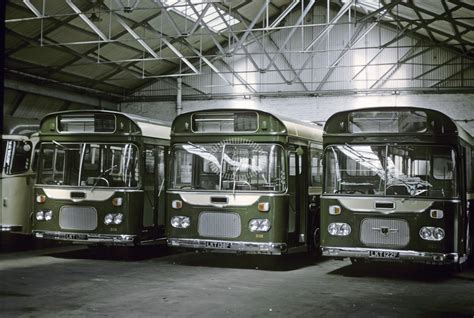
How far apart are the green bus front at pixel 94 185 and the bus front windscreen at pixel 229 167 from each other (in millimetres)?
941

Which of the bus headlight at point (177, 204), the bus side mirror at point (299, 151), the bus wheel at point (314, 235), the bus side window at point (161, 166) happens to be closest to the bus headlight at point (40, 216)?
the bus side window at point (161, 166)

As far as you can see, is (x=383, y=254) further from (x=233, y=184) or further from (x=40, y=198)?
(x=40, y=198)

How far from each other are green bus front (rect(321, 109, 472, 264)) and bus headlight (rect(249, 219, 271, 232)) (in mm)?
976

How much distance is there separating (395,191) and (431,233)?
0.87 meters

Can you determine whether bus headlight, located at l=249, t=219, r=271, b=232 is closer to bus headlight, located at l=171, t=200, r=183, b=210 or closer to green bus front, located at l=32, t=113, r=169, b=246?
bus headlight, located at l=171, t=200, r=183, b=210

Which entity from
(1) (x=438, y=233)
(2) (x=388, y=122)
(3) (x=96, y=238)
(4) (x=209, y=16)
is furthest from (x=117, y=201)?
(4) (x=209, y=16)

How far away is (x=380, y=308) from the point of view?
8.12 meters

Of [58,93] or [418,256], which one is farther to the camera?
[58,93]

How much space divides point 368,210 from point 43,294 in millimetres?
5224

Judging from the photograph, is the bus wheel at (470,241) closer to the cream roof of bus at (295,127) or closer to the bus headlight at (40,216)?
the cream roof of bus at (295,127)

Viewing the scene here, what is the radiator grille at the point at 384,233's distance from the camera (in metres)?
10.3

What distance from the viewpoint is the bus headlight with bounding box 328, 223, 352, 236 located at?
10.7m

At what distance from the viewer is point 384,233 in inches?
412

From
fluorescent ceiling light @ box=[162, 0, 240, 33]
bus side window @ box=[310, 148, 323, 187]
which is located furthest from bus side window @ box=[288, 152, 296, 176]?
fluorescent ceiling light @ box=[162, 0, 240, 33]
